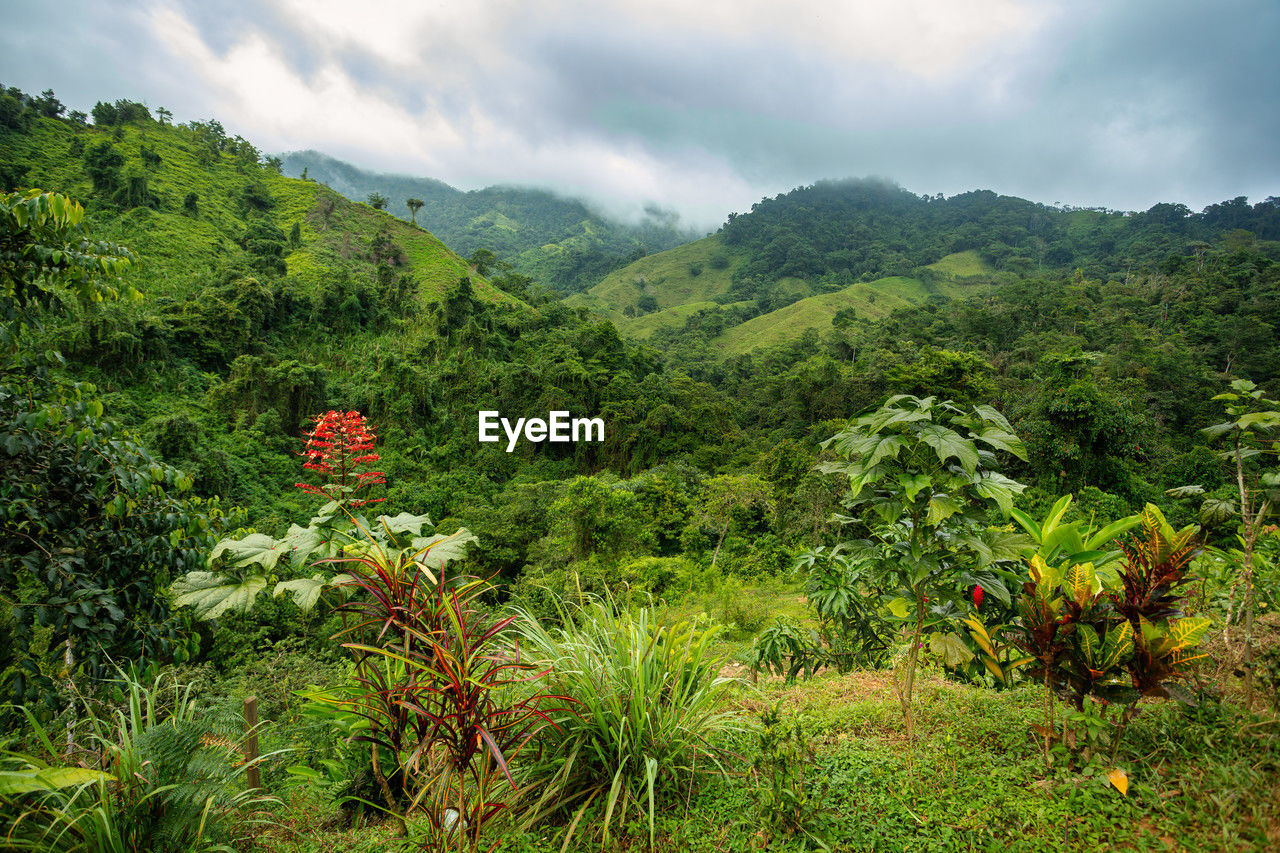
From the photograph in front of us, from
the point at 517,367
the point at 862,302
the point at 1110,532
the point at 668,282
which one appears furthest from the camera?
the point at 668,282

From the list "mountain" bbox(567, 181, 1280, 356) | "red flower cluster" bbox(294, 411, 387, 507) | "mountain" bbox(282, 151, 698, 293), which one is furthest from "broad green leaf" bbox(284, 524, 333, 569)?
"mountain" bbox(282, 151, 698, 293)

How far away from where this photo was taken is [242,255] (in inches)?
979

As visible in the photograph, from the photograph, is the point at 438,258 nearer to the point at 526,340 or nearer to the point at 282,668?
the point at 526,340

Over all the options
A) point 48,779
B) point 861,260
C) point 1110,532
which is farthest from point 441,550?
point 861,260

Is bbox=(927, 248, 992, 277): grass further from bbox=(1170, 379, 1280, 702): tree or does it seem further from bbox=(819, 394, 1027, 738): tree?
bbox=(819, 394, 1027, 738): tree

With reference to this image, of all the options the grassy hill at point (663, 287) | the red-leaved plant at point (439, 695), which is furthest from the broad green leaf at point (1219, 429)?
the grassy hill at point (663, 287)

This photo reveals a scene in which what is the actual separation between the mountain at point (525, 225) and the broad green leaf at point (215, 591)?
6923cm

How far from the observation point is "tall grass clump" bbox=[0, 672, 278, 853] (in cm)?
125

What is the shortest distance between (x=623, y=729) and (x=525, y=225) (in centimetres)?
10880

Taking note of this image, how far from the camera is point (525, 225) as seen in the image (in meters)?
101

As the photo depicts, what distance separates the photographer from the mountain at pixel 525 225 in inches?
2943

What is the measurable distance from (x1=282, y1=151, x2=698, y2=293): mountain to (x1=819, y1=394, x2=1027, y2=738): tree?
69.4m

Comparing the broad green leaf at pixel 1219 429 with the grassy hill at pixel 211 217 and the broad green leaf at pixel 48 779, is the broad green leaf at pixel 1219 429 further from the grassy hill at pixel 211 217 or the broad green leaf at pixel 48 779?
the grassy hill at pixel 211 217

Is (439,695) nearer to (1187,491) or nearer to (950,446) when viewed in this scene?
(950,446)
